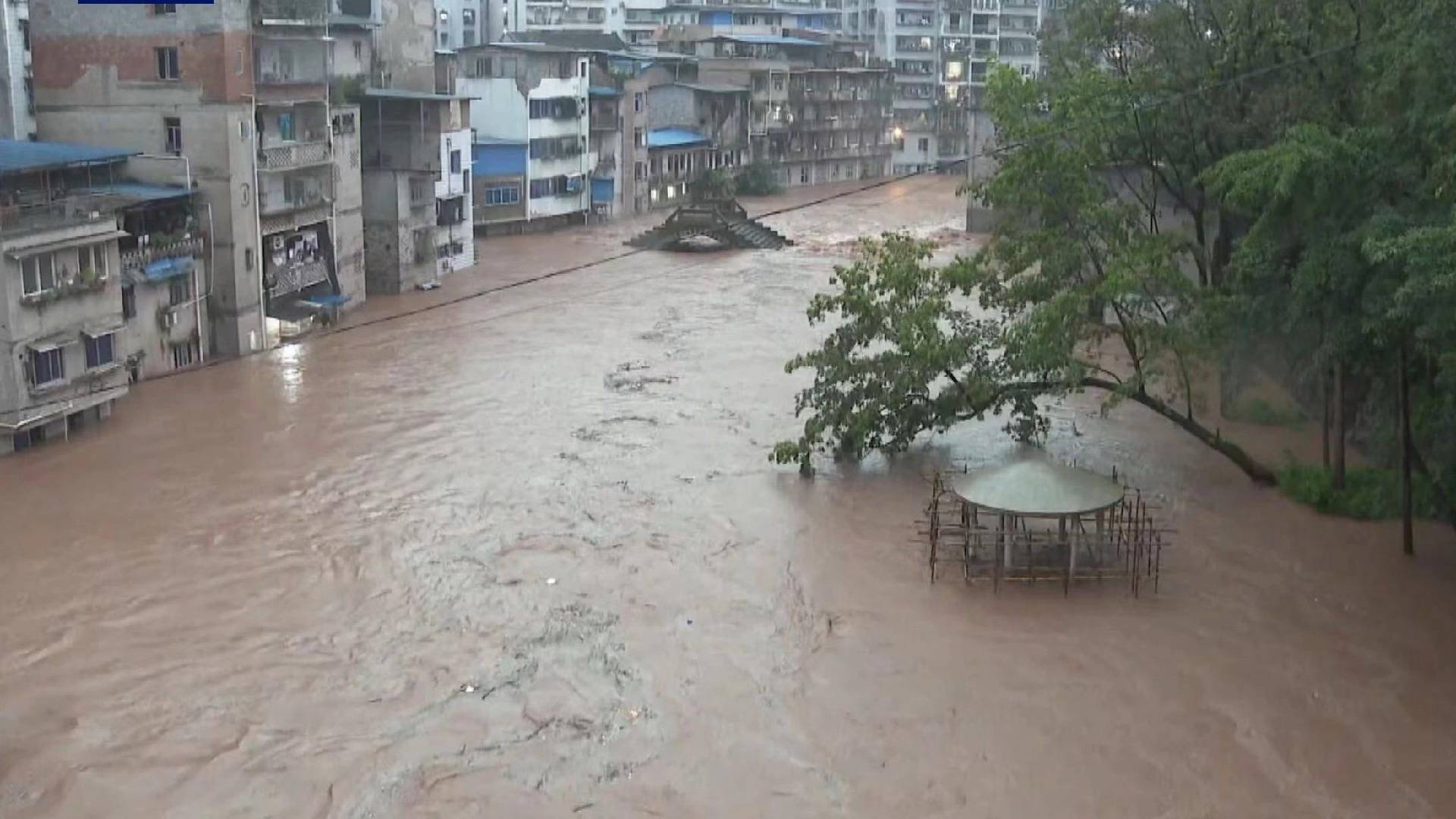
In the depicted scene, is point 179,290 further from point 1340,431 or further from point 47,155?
point 1340,431

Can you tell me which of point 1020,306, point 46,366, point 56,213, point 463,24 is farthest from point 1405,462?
point 463,24

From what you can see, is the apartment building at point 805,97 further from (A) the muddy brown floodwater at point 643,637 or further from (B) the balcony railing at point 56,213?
(A) the muddy brown floodwater at point 643,637

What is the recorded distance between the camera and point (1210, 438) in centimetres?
2186

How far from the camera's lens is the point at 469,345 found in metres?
33.1

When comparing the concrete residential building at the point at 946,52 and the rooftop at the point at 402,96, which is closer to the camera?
the rooftop at the point at 402,96

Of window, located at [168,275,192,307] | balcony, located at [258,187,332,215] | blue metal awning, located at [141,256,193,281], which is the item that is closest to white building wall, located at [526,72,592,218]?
balcony, located at [258,187,332,215]

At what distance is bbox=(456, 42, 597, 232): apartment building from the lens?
50.4 meters

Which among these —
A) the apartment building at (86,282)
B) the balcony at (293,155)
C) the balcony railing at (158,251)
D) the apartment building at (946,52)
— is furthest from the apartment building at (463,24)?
the apartment building at (86,282)

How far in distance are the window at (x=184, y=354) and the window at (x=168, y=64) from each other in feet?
19.6

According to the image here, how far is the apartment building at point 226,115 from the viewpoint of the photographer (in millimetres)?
30516

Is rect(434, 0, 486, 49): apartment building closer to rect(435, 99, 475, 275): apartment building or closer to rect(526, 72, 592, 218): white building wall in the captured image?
rect(526, 72, 592, 218): white building wall

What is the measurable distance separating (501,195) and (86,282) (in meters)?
25.6

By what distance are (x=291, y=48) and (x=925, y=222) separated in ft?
95.6

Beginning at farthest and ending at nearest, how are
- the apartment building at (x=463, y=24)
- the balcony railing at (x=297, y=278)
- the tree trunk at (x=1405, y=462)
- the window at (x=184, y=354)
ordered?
the apartment building at (x=463, y=24), the balcony railing at (x=297, y=278), the window at (x=184, y=354), the tree trunk at (x=1405, y=462)
